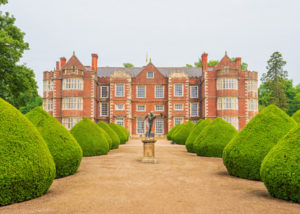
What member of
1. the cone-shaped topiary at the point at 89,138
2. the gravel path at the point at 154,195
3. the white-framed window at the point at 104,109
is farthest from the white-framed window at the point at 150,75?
the gravel path at the point at 154,195

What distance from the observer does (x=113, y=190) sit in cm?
727

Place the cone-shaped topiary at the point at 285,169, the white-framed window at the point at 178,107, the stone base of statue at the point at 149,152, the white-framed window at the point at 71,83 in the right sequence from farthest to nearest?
1. the white-framed window at the point at 178,107
2. the white-framed window at the point at 71,83
3. the stone base of statue at the point at 149,152
4. the cone-shaped topiary at the point at 285,169

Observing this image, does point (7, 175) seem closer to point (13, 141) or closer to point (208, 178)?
point (13, 141)

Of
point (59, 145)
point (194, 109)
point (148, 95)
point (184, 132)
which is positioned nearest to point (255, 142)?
point (59, 145)

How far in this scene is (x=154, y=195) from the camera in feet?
22.1

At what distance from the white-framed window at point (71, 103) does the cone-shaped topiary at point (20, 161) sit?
103ft

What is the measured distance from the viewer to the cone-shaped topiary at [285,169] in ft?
19.0

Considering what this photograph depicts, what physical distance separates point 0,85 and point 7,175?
19.9 metres

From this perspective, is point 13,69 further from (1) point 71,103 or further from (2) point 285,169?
(2) point 285,169

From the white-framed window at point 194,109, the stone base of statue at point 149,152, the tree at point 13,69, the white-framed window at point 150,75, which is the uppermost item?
the white-framed window at point 150,75

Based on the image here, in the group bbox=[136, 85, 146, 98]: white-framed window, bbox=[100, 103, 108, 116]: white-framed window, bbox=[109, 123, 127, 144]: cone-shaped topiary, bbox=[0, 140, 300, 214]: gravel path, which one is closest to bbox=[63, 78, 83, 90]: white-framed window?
bbox=[100, 103, 108, 116]: white-framed window

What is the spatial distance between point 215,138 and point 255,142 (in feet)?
18.8

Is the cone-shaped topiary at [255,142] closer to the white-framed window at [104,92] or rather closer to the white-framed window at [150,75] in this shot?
the white-framed window at [150,75]

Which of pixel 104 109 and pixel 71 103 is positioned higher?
pixel 71 103
